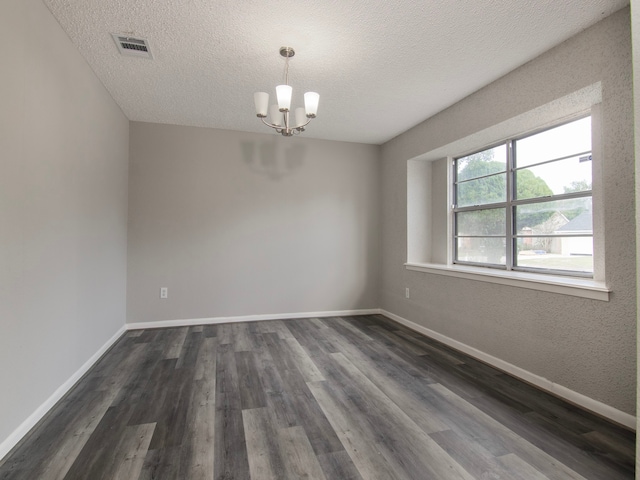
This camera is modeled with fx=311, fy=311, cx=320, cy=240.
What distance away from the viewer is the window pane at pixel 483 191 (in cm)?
312

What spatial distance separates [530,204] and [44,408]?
12.9 ft

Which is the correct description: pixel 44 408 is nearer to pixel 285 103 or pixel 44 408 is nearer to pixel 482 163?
pixel 285 103

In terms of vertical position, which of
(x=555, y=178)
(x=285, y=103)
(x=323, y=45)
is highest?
(x=323, y=45)

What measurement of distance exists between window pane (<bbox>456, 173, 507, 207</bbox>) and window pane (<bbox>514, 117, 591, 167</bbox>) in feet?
0.81

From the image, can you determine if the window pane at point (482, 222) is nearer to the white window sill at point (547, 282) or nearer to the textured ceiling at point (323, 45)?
the white window sill at point (547, 282)

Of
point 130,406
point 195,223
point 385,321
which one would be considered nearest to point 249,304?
point 195,223

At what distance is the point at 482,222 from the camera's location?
3.34 metres

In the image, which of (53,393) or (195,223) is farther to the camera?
(195,223)

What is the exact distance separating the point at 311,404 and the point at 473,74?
285cm

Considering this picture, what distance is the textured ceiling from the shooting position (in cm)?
189

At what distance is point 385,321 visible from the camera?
416 cm

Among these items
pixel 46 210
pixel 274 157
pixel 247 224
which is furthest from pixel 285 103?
pixel 247 224

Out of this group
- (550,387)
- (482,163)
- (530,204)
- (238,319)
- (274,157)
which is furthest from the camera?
(274,157)

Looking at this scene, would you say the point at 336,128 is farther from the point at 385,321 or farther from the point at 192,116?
the point at 385,321
